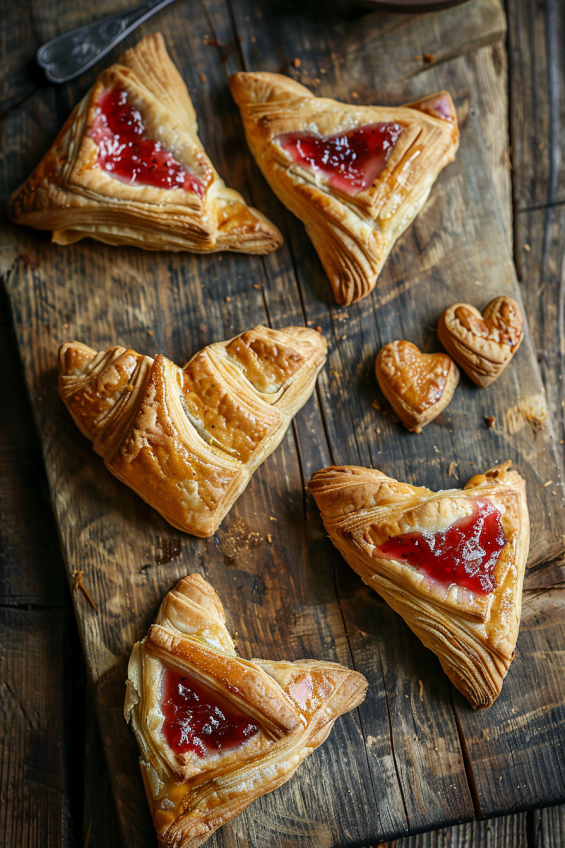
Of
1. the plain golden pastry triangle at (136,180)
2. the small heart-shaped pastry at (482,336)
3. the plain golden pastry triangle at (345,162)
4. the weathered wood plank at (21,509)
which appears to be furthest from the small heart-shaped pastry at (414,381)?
the weathered wood plank at (21,509)

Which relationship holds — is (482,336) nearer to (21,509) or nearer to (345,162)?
(345,162)

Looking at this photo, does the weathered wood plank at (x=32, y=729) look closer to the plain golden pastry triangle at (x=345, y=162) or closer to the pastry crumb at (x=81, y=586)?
the pastry crumb at (x=81, y=586)

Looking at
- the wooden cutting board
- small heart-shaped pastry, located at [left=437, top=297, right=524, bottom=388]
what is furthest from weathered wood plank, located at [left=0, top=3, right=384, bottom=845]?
small heart-shaped pastry, located at [left=437, top=297, right=524, bottom=388]

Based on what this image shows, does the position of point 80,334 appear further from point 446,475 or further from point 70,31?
point 446,475

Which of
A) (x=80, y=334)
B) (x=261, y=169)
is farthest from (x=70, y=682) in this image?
(x=261, y=169)

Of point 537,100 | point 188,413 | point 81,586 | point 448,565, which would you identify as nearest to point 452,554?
point 448,565

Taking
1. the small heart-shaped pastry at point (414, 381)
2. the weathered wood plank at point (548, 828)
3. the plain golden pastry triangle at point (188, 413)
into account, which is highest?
the plain golden pastry triangle at point (188, 413)
